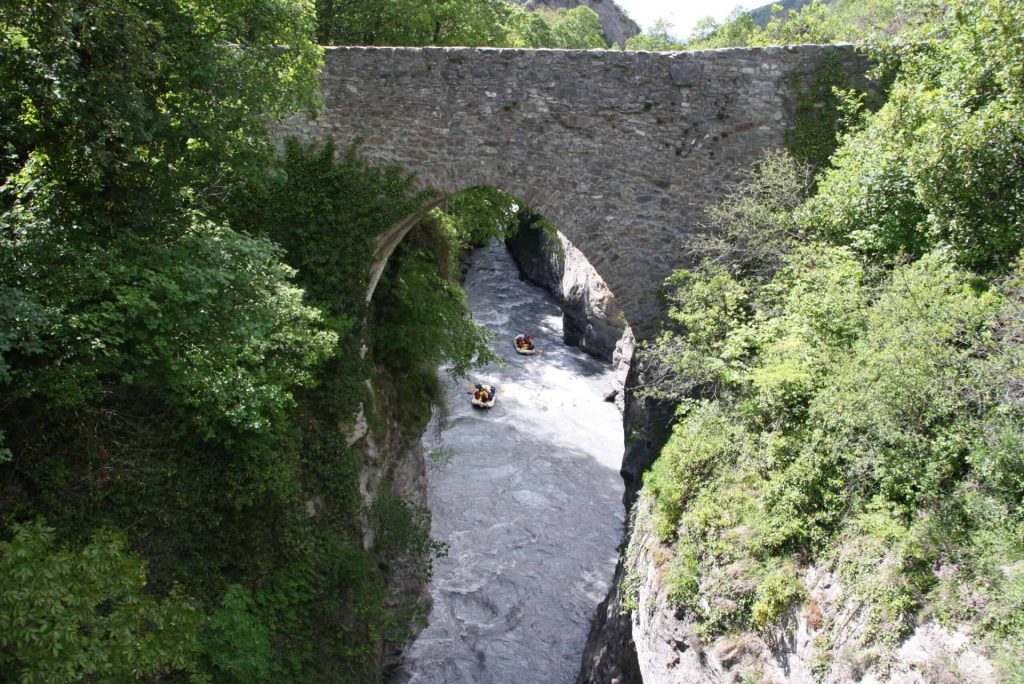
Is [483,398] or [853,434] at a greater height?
[853,434]

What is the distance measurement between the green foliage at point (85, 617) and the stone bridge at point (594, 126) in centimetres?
650

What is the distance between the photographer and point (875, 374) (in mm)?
6398

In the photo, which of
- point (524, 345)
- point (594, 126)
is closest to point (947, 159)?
point (594, 126)

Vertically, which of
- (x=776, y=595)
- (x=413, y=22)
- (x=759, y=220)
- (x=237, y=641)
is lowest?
(x=237, y=641)

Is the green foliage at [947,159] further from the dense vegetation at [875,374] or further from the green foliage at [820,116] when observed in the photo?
the green foliage at [820,116]

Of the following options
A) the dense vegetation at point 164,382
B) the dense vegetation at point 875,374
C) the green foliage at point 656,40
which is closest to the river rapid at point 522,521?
the dense vegetation at point 164,382

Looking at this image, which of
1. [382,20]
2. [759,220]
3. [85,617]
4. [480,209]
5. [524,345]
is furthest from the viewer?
[524,345]

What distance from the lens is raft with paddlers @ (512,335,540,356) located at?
20.9m

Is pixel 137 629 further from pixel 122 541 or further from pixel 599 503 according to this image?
pixel 599 503

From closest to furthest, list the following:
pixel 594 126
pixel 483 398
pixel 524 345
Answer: pixel 594 126 < pixel 483 398 < pixel 524 345

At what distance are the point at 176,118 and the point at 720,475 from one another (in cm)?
648

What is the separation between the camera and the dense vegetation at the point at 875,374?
5414 millimetres

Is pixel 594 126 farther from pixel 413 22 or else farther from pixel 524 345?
pixel 524 345

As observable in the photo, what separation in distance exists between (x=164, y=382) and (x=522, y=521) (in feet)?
26.7
